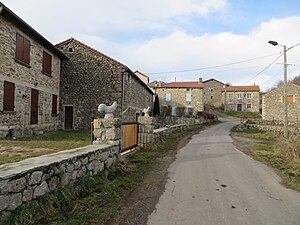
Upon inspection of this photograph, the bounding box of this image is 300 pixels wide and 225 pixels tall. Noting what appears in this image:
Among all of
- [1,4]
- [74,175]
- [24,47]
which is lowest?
[74,175]

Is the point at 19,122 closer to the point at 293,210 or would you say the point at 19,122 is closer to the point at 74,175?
the point at 74,175

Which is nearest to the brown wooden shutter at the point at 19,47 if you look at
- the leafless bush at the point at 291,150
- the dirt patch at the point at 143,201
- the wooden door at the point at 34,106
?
the wooden door at the point at 34,106

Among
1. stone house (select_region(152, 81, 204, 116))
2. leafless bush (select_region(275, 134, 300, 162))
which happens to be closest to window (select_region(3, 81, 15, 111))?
leafless bush (select_region(275, 134, 300, 162))

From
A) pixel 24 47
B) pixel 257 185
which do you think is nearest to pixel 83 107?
pixel 24 47

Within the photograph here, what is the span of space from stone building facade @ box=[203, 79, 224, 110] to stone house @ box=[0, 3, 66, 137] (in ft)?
169

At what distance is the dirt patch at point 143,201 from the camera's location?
3.84 m

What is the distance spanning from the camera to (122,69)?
63.6ft

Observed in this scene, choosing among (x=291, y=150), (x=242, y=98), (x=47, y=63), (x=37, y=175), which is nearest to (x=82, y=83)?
(x=47, y=63)

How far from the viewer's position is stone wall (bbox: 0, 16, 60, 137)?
1191 centimetres

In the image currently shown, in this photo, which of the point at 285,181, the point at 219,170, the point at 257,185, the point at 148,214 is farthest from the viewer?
the point at 219,170

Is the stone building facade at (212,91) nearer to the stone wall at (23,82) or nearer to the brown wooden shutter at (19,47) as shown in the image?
the stone wall at (23,82)

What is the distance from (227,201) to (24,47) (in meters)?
13.2

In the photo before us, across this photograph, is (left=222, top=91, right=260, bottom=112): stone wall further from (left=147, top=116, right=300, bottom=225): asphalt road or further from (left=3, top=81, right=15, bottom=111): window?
(left=147, top=116, right=300, bottom=225): asphalt road

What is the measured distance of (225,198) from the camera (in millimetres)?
4828
